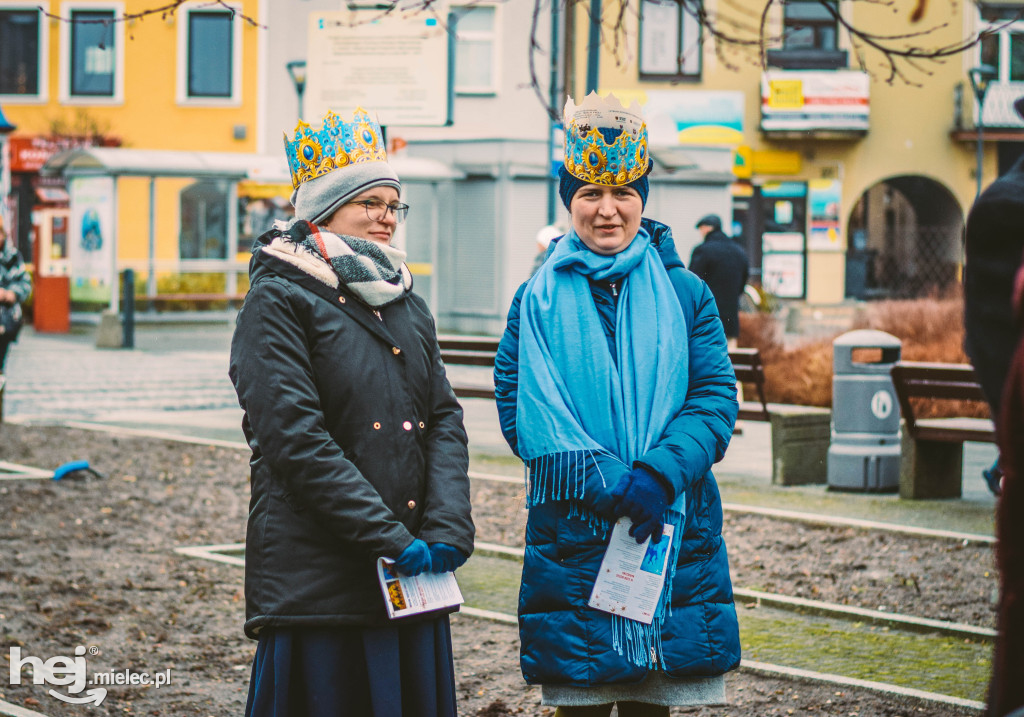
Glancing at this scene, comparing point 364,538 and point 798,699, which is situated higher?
point 364,538

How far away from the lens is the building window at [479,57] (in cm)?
3136

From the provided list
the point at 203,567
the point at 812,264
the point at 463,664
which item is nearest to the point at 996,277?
the point at 463,664

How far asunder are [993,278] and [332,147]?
1911 millimetres

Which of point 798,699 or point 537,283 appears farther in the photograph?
point 798,699

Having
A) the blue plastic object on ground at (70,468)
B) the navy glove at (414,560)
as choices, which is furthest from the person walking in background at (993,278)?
the blue plastic object on ground at (70,468)

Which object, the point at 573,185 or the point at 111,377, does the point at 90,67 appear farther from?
the point at 573,185

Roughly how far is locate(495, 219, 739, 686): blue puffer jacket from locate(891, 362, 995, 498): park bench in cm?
579

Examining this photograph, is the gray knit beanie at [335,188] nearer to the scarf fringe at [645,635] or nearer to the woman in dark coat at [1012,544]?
the scarf fringe at [645,635]

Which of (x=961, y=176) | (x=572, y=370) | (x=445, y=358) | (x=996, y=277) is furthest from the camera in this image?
(x=961, y=176)

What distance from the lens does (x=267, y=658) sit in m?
3.42

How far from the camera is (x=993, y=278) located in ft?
7.23

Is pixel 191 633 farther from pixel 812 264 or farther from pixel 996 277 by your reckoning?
pixel 812 264

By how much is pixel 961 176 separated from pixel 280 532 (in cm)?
3400

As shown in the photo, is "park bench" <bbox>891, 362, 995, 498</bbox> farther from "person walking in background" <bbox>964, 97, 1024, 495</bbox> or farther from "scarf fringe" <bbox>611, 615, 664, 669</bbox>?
"person walking in background" <bbox>964, 97, 1024, 495</bbox>
